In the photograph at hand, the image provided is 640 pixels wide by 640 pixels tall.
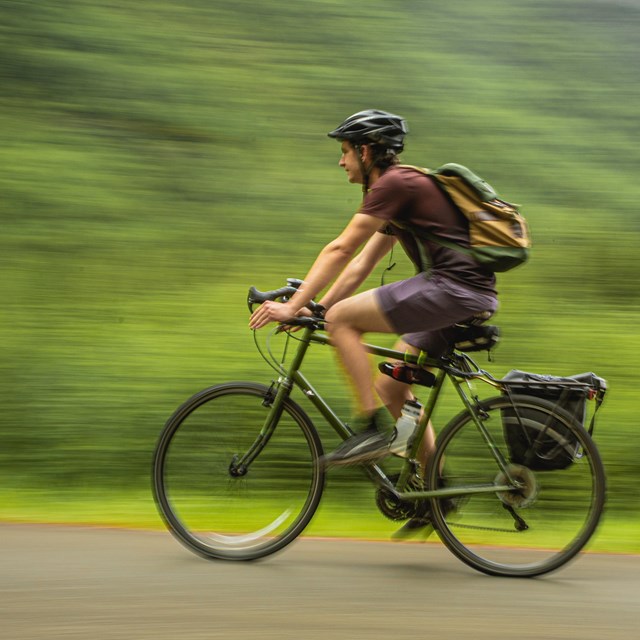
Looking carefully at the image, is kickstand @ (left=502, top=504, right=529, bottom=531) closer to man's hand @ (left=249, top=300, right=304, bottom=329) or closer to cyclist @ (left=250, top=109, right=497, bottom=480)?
cyclist @ (left=250, top=109, right=497, bottom=480)

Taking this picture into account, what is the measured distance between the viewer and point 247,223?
892 cm

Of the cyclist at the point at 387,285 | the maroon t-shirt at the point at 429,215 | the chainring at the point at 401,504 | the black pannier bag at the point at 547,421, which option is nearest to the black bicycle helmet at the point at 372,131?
the cyclist at the point at 387,285

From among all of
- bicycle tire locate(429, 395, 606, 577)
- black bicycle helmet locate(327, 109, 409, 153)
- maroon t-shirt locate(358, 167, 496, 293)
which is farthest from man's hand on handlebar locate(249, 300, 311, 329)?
bicycle tire locate(429, 395, 606, 577)

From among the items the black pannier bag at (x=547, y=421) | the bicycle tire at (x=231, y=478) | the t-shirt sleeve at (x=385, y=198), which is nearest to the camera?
the t-shirt sleeve at (x=385, y=198)

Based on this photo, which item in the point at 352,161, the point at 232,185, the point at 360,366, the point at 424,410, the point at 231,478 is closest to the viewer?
the point at 360,366

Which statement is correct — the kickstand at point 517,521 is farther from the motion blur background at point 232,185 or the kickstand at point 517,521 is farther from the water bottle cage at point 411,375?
the motion blur background at point 232,185

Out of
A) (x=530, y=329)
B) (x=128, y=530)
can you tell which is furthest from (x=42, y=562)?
(x=530, y=329)

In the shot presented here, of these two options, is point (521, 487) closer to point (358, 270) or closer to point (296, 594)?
point (296, 594)

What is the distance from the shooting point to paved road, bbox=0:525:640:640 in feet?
12.8

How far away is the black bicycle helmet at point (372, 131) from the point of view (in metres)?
4.57

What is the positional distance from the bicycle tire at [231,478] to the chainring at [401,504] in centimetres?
30

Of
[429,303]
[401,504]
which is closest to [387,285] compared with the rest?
[429,303]

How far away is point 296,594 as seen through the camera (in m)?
4.32

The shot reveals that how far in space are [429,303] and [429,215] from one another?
1.26ft
